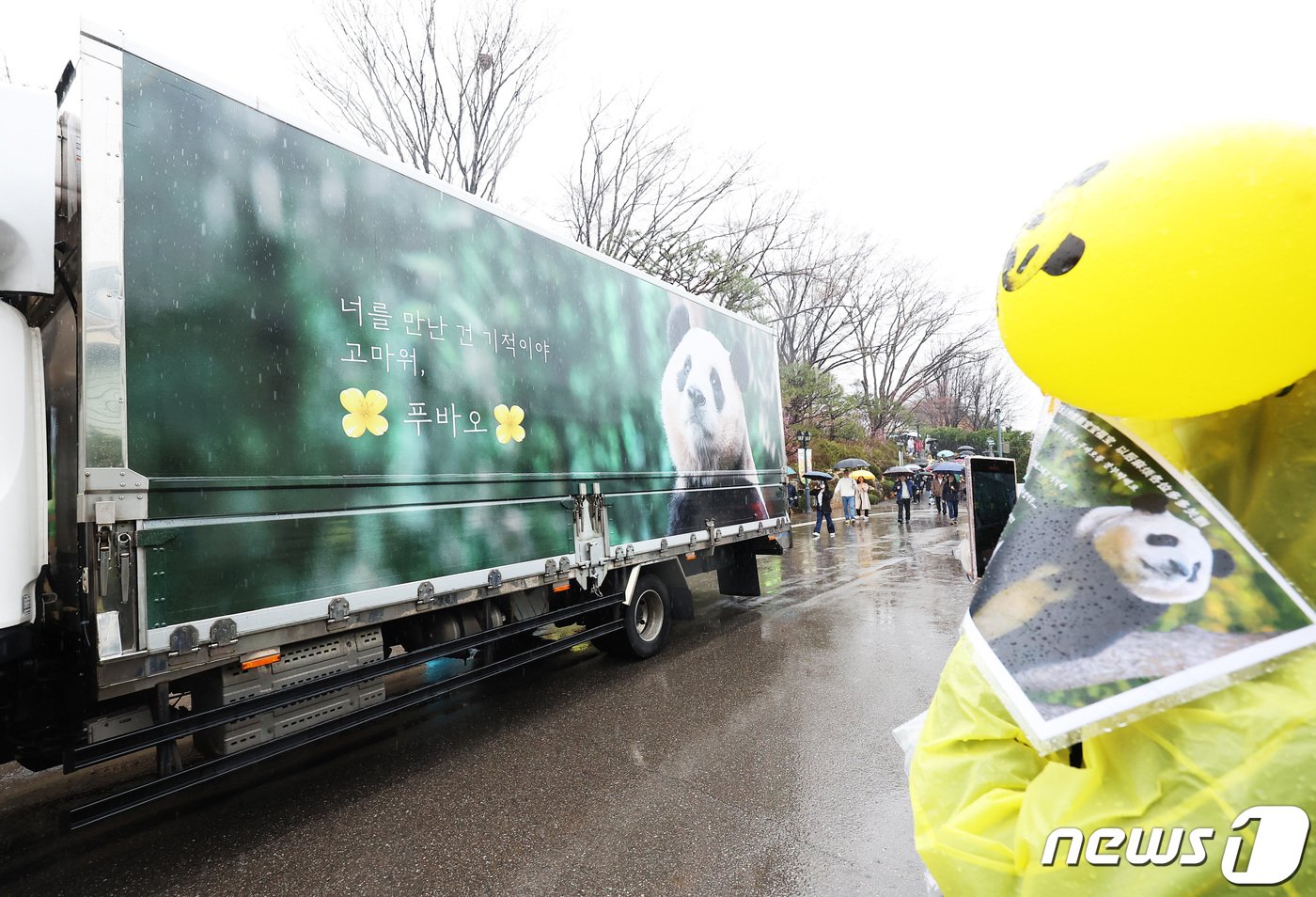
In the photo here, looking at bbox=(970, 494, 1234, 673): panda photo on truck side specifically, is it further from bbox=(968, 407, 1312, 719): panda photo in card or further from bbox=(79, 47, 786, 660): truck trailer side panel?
bbox=(79, 47, 786, 660): truck trailer side panel

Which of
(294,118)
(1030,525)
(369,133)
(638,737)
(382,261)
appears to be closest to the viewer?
(1030,525)

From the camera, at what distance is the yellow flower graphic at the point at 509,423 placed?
181 inches

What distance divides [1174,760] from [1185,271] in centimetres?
58

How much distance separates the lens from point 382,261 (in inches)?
155

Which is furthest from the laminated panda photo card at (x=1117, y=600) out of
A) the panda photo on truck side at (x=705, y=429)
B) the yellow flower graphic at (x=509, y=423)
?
the panda photo on truck side at (x=705, y=429)

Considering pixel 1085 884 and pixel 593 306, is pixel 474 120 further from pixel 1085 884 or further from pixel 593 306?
pixel 1085 884

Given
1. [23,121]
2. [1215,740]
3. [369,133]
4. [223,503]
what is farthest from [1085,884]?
[369,133]

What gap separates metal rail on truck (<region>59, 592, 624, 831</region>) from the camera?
2768mm

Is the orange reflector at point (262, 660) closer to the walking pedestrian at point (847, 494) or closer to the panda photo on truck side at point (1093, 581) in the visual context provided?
the panda photo on truck side at point (1093, 581)

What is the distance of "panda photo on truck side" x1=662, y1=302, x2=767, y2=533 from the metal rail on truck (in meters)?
2.53

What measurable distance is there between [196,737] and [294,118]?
10.5ft

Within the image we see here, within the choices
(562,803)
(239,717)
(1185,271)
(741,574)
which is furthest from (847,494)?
(1185,271)

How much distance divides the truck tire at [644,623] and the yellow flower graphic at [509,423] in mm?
2074

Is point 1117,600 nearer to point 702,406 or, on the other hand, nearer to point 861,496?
point 702,406
